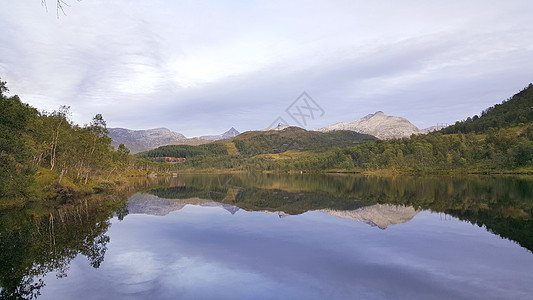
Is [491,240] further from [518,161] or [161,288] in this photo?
[518,161]

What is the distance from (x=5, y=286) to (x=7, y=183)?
2582cm

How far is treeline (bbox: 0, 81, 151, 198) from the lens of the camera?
31.3m

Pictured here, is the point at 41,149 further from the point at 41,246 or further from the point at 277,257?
the point at 277,257

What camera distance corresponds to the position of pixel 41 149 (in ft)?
152

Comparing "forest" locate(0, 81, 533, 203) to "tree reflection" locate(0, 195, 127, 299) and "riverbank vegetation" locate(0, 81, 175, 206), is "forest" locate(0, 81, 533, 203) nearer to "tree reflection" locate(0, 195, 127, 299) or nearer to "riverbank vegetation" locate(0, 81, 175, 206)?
"riverbank vegetation" locate(0, 81, 175, 206)

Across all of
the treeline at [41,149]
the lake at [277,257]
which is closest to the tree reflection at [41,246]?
the lake at [277,257]

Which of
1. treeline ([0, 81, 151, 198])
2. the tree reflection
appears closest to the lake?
the tree reflection

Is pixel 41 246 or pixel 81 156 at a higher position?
pixel 81 156

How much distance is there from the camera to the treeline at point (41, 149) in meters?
31.3

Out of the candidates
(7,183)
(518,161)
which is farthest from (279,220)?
(518,161)

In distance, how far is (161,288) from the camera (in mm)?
11609

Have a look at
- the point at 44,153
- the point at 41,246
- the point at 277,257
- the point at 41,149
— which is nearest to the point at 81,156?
the point at 44,153

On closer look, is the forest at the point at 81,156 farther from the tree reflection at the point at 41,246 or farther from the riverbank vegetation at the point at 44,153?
the tree reflection at the point at 41,246

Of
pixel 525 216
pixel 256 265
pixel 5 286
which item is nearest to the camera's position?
pixel 5 286
